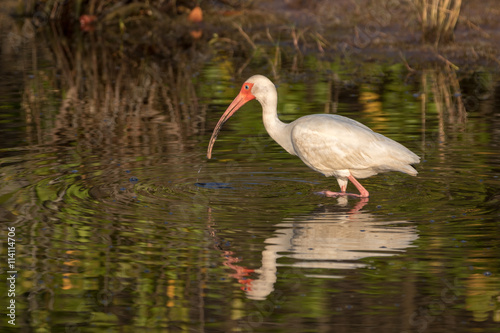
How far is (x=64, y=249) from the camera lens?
7887mm

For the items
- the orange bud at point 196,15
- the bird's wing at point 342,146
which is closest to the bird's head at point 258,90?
the bird's wing at point 342,146

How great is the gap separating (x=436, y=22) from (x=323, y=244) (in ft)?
37.6

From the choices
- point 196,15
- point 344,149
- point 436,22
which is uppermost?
point 436,22

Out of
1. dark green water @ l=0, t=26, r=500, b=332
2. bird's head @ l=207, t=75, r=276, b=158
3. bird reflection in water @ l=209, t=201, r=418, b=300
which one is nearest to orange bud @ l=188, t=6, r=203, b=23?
dark green water @ l=0, t=26, r=500, b=332

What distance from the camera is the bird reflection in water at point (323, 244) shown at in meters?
7.17

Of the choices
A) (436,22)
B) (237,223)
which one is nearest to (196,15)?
(436,22)

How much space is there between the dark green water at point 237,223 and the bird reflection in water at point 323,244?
0.9 inches

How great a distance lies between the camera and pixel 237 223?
27.8 ft

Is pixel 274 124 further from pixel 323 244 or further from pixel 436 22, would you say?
pixel 436 22

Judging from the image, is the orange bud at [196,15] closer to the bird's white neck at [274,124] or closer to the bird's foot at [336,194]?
the bird's white neck at [274,124]

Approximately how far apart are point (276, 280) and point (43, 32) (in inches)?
734

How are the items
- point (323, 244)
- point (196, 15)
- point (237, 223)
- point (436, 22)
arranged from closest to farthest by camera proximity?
point (323, 244), point (237, 223), point (436, 22), point (196, 15)

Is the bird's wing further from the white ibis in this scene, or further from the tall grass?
the tall grass

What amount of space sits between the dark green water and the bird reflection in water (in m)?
0.02
